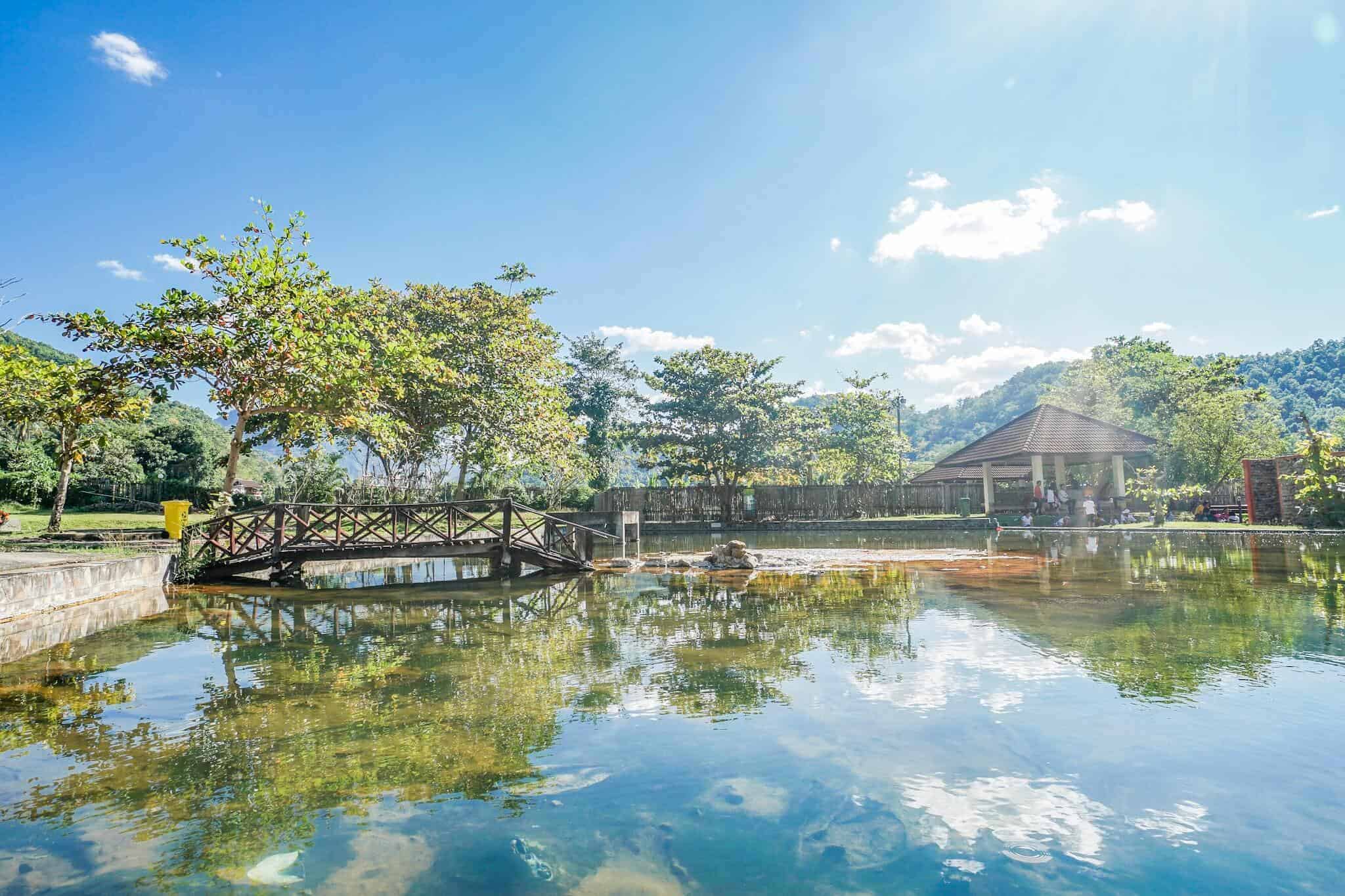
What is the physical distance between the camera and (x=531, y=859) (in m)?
3.15

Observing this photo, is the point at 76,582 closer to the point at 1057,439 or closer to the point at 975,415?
the point at 1057,439

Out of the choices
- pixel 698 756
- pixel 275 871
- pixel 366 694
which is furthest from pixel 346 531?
pixel 275 871

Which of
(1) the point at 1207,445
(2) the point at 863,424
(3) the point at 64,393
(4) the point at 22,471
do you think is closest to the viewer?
(3) the point at 64,393

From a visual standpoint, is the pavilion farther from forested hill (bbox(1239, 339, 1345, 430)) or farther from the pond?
forested hill (bbox(1239, 339, 1345, 430))

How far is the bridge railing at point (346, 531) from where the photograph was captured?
13.0m

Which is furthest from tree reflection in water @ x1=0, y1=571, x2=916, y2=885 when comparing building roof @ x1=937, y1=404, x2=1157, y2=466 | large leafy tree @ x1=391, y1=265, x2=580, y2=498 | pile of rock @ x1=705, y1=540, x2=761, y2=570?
building roof @ x1=937, y1=404, x2=1157, y2=466

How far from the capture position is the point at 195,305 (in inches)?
484

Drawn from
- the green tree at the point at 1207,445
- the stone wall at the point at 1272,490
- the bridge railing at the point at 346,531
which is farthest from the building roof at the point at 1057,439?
the bridge railing at the point at 346,531

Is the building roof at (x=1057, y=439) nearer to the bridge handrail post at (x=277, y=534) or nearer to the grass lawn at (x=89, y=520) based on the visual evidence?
the bridge handrail post at (x=277, y=534)

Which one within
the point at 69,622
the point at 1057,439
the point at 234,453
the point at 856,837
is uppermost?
the point at 1057,439

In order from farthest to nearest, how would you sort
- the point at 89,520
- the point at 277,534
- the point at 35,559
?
the point at 89,520, the point at 277,534, the point at 35,559

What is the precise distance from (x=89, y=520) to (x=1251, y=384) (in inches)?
3351

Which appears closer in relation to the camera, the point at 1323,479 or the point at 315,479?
the point at 1323,479

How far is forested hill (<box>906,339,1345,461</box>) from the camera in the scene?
64.1 m
